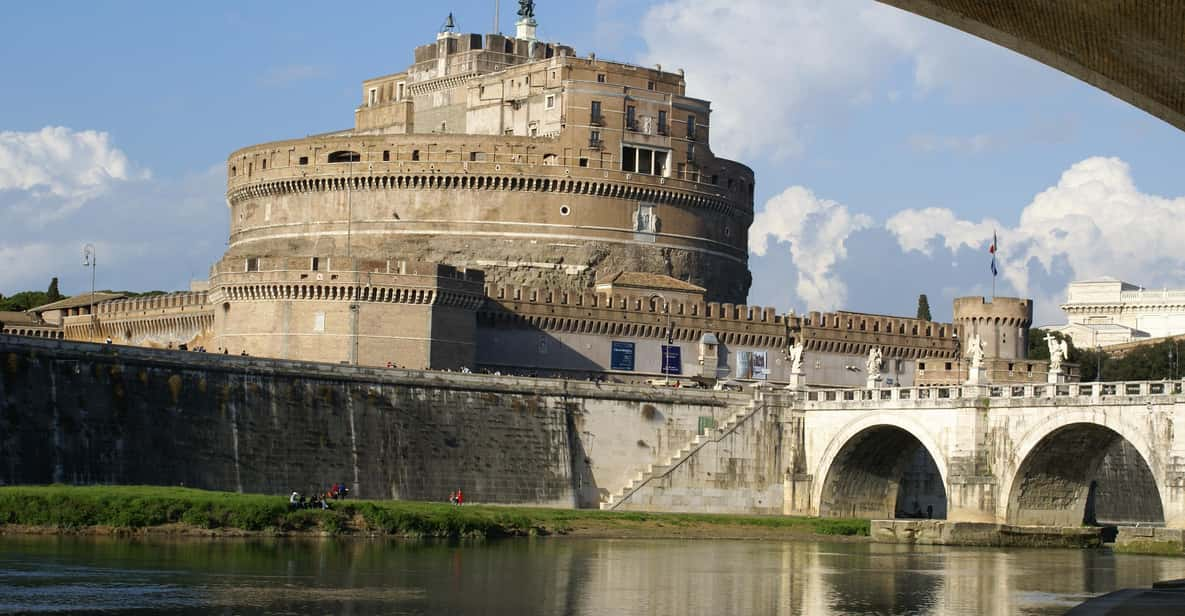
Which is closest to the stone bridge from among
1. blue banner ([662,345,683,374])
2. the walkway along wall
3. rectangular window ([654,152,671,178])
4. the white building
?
the walkway along wall

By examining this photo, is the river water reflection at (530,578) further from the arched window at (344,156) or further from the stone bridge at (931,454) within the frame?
the arched window at (344,156)

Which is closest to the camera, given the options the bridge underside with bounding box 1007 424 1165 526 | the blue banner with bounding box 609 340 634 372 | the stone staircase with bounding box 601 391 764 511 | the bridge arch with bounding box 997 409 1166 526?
the bridge arch with bounding box 997 409 1166 526

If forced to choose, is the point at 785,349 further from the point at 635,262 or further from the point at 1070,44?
the point at 1070,44

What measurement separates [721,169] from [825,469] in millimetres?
24027

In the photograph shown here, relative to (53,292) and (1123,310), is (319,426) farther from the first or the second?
(1123,310)

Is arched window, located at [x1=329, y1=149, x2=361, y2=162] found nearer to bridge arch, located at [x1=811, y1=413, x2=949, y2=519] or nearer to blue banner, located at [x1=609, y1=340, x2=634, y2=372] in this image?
blue banner, located at [x1=609, y1=340, x2=634, y2=372]

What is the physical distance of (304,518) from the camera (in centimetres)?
4747

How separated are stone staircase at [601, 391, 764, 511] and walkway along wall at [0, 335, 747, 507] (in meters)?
0.62

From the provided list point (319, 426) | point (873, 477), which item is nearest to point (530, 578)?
point (319, 426)

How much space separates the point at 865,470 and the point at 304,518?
24528mm

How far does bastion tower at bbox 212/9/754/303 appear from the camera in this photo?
7800cm

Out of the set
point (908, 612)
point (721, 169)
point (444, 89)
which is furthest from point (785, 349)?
point (908, 612)

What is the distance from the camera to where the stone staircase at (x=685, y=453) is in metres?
61.4

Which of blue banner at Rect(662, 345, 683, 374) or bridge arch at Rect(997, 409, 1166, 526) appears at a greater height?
blue banner at Rect(662, 345, 683, 374)
